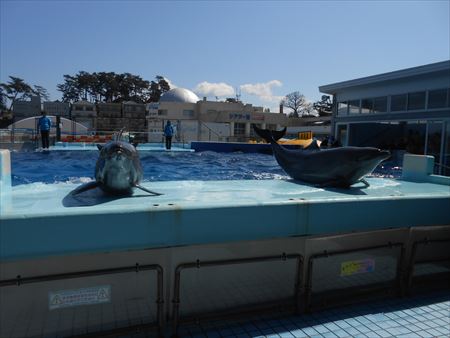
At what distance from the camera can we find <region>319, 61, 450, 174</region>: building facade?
16.0 metres

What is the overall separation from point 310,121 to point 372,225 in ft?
196

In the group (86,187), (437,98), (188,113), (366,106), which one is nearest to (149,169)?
(86,187)

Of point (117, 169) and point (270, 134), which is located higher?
point (270, 134)

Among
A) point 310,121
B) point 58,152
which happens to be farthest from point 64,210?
point 310,121

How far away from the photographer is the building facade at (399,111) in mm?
16000

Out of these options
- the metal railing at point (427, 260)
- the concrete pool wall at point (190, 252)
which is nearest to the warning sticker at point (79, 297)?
the concrete pool wall at point (190, 252)

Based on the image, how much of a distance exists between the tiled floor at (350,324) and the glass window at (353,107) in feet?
65.4

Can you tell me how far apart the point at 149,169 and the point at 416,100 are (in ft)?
41.4

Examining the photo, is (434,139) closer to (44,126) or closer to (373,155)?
(373,155)

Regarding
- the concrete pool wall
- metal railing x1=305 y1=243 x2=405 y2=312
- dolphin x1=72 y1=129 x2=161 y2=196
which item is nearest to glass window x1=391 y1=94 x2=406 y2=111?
the concrete pool wall

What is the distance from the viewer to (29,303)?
7.54 feet

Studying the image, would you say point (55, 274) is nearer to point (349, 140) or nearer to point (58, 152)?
point (58, 152)

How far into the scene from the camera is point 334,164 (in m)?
4.36

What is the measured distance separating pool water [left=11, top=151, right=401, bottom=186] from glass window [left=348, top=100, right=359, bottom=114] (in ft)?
25.6
